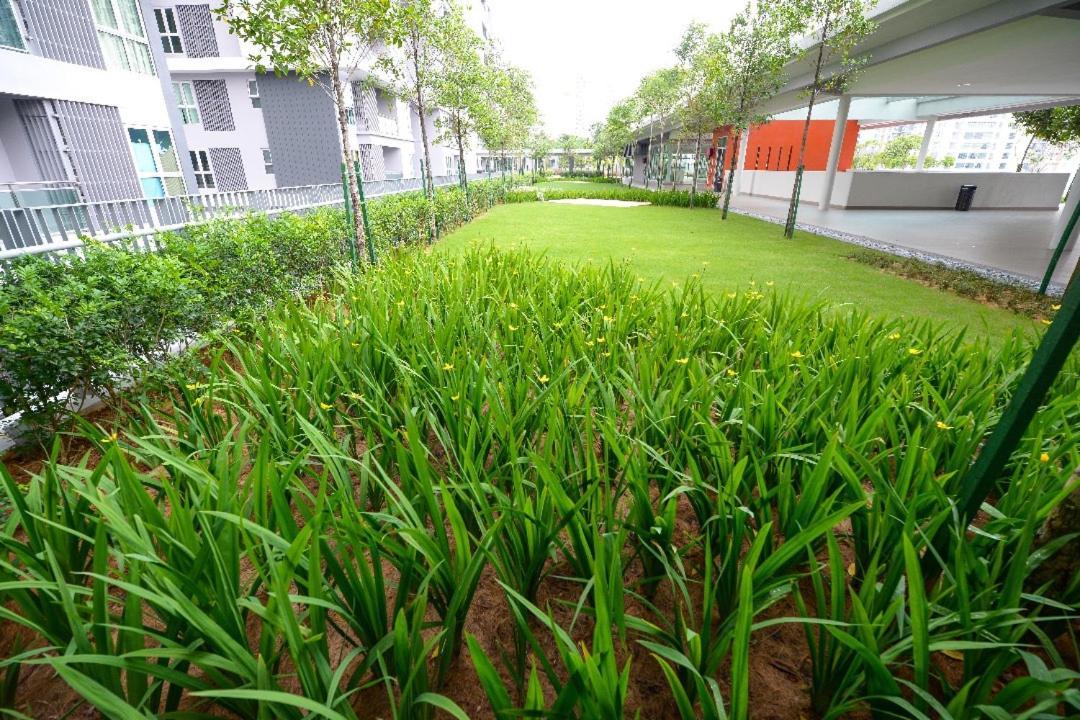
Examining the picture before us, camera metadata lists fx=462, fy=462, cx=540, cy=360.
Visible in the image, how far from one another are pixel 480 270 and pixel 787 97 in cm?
1878

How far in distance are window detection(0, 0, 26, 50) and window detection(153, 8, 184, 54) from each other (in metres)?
10.5

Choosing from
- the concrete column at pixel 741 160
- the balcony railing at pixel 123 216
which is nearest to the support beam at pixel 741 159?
the concrete column at pixel 741 160

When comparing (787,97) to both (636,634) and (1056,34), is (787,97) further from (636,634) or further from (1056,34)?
(636,634)

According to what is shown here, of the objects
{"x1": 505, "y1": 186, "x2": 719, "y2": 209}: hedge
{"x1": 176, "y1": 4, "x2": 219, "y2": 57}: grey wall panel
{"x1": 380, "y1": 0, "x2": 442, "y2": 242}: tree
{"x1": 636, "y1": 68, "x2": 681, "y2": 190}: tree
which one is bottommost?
{"x1": 505, "y1": 186, "x2": 719, "y2": 209}: hedge

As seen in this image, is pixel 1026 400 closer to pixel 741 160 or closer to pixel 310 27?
pixel 310 27

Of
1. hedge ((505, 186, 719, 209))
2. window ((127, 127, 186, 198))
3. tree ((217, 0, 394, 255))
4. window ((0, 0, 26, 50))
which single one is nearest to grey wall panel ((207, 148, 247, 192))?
window ((127, 127, 186, 198))

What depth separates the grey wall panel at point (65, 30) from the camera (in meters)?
8.27

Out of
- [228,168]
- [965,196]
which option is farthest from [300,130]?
[965,196]

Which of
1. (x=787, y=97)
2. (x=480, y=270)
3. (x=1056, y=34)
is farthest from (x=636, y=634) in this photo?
(x=787, y=97)

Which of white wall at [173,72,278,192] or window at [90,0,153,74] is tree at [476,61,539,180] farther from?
window at [90,0,153,74]

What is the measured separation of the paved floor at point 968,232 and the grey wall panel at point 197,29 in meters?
19.9

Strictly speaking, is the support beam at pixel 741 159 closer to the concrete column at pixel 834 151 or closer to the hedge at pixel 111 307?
the concrete column at pixel 834 151

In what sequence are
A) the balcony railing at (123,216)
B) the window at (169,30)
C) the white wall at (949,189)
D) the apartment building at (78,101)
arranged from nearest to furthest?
the balcony railing at (123,216)
the apartment building at (78,101)
the white wall at (949,189)
the window at (169,30)

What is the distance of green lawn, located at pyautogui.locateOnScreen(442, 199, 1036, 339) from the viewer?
5406 mm
